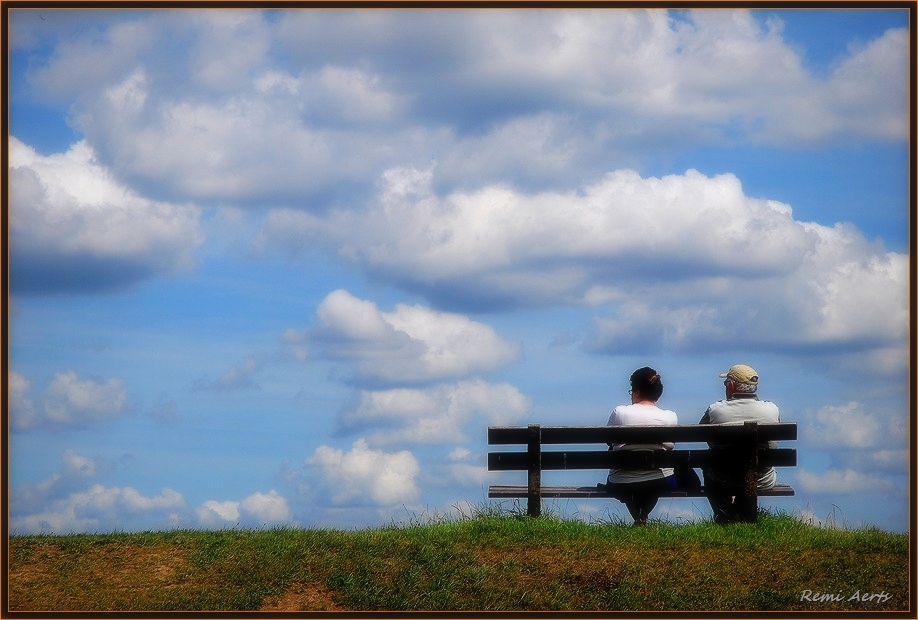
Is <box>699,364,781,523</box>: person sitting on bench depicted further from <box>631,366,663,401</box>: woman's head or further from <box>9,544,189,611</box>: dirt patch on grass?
<box>9,544,189,611</box>: dirt patch on grass

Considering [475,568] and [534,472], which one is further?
[534,472]

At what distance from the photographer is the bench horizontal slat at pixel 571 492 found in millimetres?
11523

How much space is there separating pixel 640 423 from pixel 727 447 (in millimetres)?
1033

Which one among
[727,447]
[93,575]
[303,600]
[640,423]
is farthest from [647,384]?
[93,575]

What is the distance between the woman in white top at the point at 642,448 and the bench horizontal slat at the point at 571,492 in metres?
0.14

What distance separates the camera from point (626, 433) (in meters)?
11.5

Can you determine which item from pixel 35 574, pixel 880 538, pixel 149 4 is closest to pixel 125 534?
pixel 35 574

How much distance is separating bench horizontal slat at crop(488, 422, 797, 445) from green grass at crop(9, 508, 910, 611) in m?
0.90

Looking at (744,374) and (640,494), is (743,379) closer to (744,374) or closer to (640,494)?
(744,374)

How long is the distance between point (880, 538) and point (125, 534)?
8380mm

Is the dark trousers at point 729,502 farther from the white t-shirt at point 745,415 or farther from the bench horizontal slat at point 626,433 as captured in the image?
the bench horizontal slat at point 626,433

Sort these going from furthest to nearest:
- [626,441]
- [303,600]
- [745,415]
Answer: [745,415]
[626,441]
[303,600]

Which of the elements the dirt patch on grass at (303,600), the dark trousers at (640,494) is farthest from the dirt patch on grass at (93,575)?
the dark trousers at (640,494)

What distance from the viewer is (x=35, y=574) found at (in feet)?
33.6
